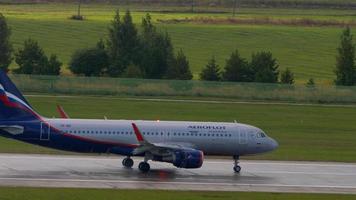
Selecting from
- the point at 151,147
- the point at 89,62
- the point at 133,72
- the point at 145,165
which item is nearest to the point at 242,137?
the point at 151,147

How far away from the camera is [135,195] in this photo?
4606 centimetres

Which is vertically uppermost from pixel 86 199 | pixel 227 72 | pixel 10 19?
pixel 10 19

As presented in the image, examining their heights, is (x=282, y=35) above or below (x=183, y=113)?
above

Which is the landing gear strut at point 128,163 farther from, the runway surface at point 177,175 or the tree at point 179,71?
the tree at point 179,71

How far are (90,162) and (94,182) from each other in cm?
812

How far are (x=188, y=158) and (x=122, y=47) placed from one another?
68716 millimetres

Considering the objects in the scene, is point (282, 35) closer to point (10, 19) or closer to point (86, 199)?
point (10, 19)

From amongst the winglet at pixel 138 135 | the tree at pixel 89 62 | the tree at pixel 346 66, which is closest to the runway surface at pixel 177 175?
the winglet at pixel 138 135

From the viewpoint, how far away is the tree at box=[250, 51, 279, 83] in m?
113

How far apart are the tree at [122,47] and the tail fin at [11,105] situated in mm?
61374

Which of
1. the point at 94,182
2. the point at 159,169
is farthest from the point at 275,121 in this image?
the point at 94,182

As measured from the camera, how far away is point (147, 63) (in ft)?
384

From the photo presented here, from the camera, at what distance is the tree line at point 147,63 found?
11388 cm

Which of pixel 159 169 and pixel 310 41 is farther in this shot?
pixel 310 41
